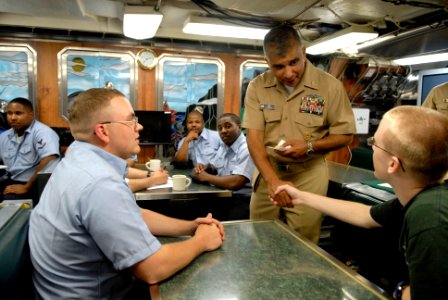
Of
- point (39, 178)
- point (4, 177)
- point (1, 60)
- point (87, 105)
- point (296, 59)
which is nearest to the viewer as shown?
point (87, 105)

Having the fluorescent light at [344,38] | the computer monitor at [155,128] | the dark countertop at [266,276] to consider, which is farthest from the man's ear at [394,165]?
the computer monitor at [155,128]

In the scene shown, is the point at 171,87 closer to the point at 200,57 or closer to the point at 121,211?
the point at 200,57

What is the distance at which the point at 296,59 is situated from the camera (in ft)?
6.54

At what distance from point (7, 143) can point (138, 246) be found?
391 cm

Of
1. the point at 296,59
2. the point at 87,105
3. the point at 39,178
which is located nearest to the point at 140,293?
the point at 87,105

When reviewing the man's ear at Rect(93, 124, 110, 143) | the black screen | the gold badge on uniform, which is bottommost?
the man's ear at Rect(93, 124, 110, 143)

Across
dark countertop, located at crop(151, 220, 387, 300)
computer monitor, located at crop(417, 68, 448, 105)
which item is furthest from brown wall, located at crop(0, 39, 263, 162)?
dark countertop, located at crop(151, 220, 387, 300)

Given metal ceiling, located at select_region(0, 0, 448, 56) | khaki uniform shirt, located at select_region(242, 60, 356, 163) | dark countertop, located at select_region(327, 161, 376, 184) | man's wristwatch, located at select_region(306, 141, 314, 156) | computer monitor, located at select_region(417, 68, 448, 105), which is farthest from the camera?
computer monitor, located at select_region(417, 68, 448, 105)

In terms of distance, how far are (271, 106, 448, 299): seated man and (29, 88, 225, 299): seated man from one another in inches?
26.9

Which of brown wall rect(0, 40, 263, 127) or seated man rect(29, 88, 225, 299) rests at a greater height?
brown wall rect(0, 40, 263, 127)

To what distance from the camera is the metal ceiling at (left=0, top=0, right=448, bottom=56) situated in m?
3.40

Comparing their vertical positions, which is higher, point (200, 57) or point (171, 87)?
point (200, 57)

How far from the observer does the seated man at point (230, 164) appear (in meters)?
2.75

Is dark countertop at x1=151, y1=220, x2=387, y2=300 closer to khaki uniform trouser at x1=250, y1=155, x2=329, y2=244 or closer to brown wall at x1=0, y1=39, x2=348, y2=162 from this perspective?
khaki uniform trouser at x1=250, y1=155, x2=329, y2=244
